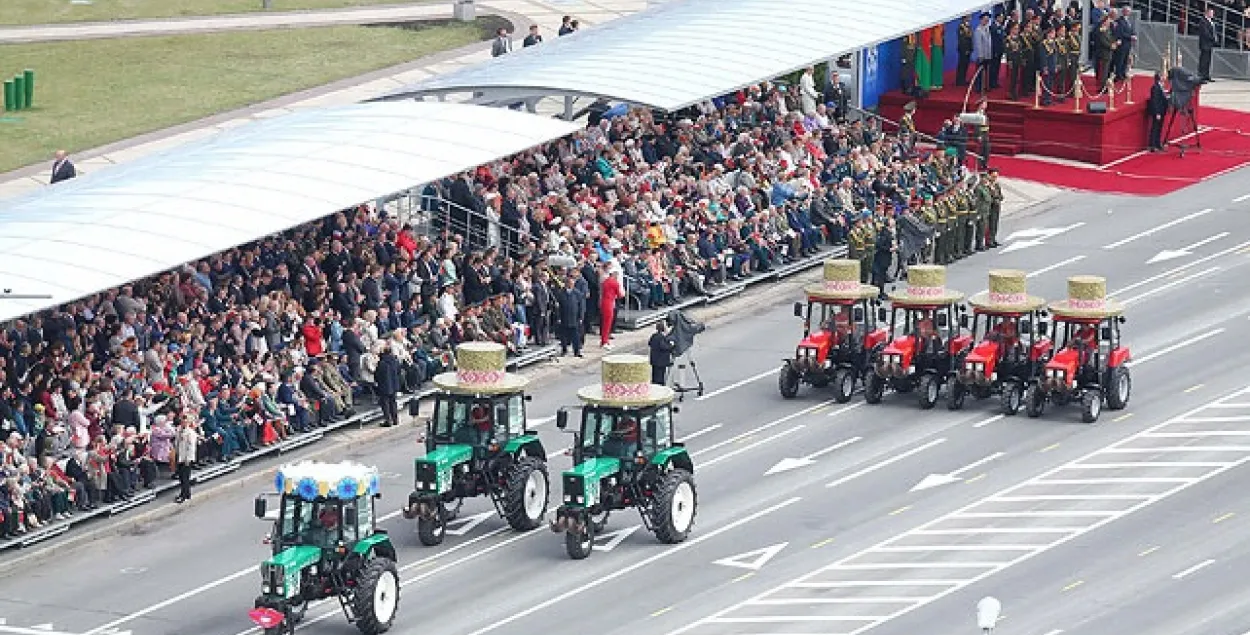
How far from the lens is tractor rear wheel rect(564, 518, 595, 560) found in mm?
52625

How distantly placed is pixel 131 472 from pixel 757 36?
2354 cm

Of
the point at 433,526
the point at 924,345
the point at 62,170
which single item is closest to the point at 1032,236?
the point at 924,345

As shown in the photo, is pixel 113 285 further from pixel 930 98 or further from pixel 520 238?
pixel 930 98

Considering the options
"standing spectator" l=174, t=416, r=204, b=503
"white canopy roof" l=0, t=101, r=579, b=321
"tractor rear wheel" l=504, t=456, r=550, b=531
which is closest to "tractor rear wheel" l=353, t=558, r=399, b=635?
"tractor rear wheel" l=504, t=456, r=550, b=531

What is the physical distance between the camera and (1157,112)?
266ft

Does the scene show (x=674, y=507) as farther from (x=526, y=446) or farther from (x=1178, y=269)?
(x=1178, y=269)

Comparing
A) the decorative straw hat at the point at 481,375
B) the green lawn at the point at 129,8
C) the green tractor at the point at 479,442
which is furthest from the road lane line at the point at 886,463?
the green lawn at the point at 129,8

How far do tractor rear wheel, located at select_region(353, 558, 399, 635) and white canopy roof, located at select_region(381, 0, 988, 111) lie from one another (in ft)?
67.7

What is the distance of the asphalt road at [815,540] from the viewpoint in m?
50.5

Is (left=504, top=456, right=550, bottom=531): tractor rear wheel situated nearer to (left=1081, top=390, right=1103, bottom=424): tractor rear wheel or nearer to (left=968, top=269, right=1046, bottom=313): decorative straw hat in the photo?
Answer: (left=968, top=269, right=1046, bottom=313): decorative straw hat

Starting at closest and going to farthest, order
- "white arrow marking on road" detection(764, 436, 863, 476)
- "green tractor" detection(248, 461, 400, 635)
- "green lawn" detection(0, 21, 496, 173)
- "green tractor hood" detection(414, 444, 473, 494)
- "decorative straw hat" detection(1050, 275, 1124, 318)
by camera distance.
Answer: "green tractor" detection(248, 461, 400, 635) < "green tractor hood" detection(414, 444, 473, 494) < "white arrow marking on road" detection(764, 436, 863, 476) < "decorative straw hat" detection(1050, 275, 1124, 318) < "green lawn" detection(0, 21, 496, 173)

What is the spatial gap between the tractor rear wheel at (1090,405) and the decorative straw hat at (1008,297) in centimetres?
189

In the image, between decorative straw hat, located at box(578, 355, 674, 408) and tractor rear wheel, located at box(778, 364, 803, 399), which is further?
tractor rear wheel, located at box(778, 364, 803, 399)

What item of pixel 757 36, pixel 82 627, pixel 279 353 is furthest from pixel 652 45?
pixel 82 627
